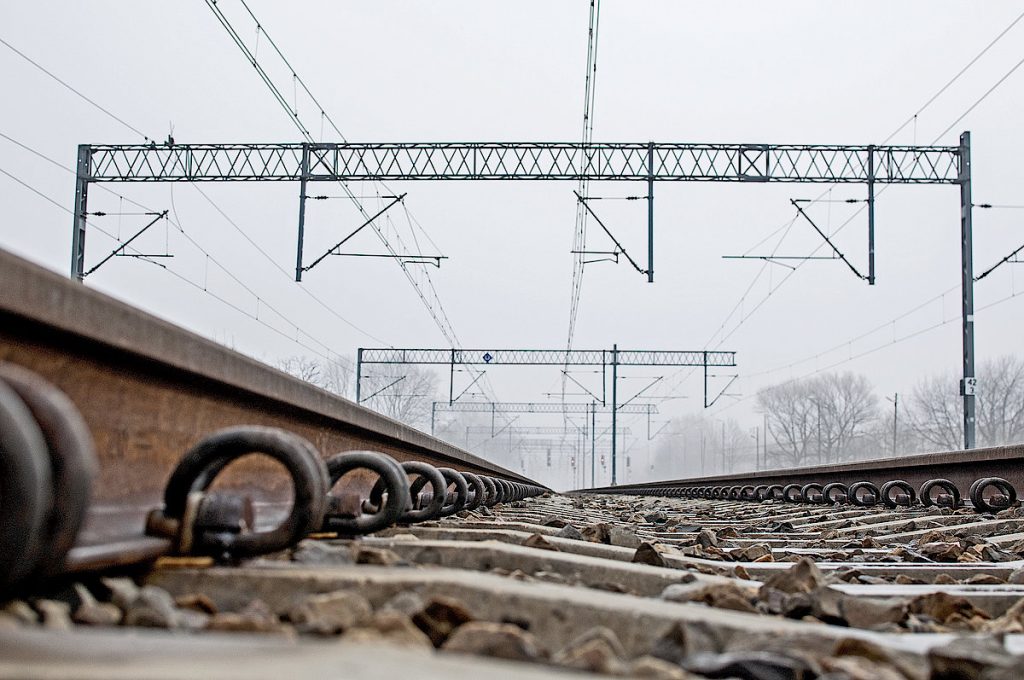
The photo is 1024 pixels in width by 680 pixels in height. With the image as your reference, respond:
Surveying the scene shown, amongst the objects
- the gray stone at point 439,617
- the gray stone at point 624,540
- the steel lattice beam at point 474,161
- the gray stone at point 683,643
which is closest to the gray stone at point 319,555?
the gray stone at point 439,617

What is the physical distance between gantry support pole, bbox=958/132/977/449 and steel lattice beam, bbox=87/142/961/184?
1.52 metres

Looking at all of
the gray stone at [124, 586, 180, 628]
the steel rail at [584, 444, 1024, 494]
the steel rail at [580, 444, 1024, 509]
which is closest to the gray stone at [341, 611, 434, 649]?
the gray stone at [124, 586, 180, 628]

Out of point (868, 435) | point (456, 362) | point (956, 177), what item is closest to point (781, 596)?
point (956, 177)

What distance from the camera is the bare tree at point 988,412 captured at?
66.9m

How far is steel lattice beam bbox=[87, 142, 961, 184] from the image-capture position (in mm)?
18859

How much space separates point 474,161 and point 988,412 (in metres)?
61.8

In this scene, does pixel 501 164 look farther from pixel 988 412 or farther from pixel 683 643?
pixel 988 412

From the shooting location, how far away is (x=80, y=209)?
1866 cm

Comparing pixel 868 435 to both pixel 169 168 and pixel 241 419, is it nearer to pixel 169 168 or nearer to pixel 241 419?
pixel 169 168

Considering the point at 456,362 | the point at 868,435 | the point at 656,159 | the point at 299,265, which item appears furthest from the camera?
the point at 868,435

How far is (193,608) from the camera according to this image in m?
1.64

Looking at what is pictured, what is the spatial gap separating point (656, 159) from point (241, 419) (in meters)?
17.5

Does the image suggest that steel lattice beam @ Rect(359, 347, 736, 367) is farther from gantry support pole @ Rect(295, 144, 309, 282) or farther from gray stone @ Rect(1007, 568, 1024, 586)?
gray stone @ Rect(1007, 568, 1024, 586)

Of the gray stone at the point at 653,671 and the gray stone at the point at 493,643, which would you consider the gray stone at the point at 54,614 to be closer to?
the gray stone at the point at 493,643
